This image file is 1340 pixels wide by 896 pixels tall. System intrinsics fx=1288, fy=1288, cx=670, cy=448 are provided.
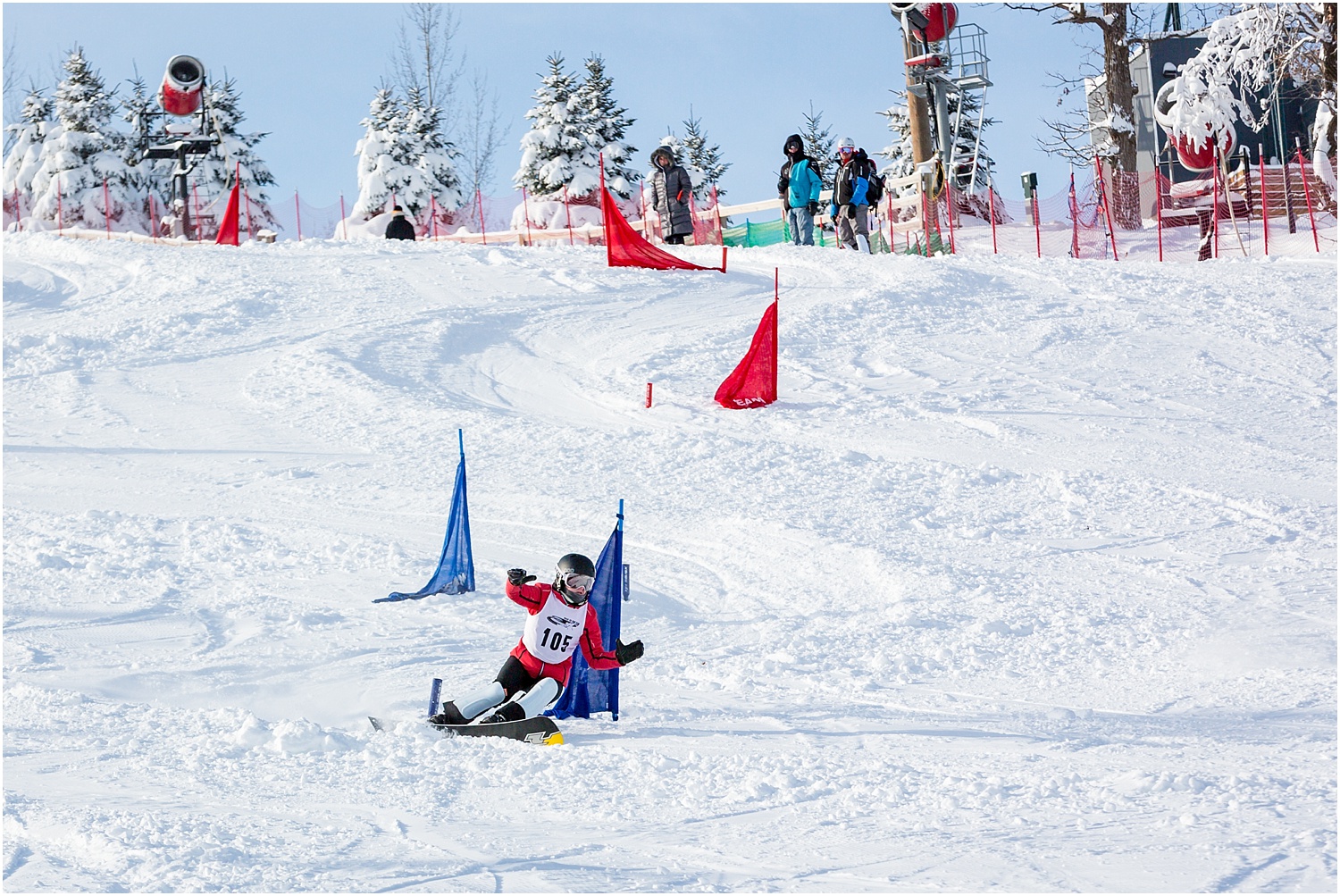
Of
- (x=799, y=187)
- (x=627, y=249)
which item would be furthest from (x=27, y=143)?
(x=799, y=187)

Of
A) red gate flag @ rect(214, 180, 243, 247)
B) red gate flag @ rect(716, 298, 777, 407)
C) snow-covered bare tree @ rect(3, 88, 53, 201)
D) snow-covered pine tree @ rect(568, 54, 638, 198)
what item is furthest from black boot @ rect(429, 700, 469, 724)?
snow-covered bare tree @ rect(3, 88, 53, 201)

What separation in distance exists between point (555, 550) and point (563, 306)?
825cm

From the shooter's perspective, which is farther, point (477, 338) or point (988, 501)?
point (477, 338)

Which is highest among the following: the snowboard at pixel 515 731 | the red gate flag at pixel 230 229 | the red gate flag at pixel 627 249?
the red gate flag at pixel 230 229

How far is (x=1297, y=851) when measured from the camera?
4.47 m

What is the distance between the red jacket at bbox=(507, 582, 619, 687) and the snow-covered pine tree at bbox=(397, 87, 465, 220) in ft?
111

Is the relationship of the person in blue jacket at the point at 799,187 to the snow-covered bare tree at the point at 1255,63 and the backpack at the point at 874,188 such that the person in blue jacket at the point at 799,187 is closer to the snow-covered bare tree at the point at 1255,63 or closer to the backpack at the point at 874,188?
the backpack at the point at 874,188

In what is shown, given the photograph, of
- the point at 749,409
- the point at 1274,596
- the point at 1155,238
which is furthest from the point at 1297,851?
the point at 1155,238

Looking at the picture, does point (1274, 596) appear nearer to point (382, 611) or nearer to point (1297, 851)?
point (1297, 851)

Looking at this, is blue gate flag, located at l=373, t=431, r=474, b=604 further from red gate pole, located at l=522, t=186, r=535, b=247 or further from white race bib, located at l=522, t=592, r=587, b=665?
red gate pole, located at l=522, t=186, r=535, b=247

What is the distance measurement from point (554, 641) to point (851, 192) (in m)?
13.8

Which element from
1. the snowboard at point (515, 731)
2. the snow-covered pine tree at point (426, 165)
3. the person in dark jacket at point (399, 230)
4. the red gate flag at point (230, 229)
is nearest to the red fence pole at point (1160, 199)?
the person in dark jacket at point (399, 230)

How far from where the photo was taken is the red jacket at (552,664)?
6.73 m

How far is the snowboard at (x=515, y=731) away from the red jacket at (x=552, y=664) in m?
0.41
